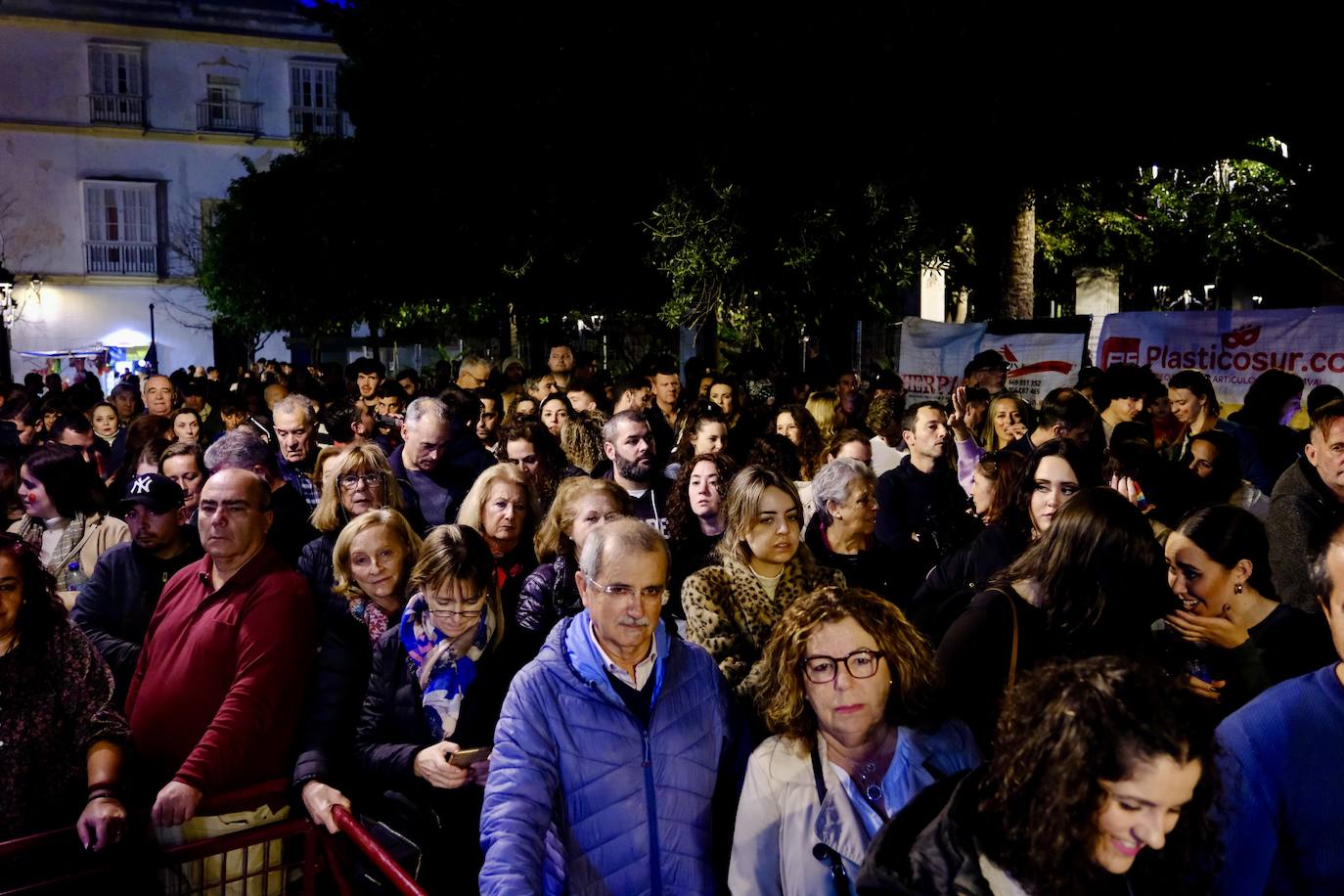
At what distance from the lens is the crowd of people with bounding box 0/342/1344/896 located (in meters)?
2.13

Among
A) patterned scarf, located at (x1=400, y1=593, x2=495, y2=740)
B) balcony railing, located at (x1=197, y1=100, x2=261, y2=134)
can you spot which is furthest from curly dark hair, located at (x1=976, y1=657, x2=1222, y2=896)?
balcony railing, located at (x1=197, y1=100, x2=261, y2=134)

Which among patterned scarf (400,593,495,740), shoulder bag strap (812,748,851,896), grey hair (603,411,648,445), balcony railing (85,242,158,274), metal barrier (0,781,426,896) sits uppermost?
balcony railing (85,242,158,274)

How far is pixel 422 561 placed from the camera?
12.3 feet

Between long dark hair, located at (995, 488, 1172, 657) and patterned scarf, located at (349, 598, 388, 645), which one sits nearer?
long dark hair, located at (995, 488, 1172, 657)

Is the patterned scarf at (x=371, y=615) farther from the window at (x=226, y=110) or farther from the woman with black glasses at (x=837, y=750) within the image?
the window at (x=226, y=110)

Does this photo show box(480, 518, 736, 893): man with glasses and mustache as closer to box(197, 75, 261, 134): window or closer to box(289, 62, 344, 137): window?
box(289, 62, 344, 137): window

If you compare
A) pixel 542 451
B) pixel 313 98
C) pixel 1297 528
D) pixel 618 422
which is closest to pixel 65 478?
pixel 542 451

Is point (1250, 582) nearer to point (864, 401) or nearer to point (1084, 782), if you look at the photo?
point (1084, 782)

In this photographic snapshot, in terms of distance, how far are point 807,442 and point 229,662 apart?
4525 mm

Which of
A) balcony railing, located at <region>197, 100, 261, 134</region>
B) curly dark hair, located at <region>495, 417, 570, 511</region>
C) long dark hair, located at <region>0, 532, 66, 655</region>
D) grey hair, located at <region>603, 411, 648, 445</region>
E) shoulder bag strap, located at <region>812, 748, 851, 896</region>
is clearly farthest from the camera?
balcony railing, located at <region>197, 100, 261, 134</region>

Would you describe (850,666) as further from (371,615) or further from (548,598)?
(371,615)

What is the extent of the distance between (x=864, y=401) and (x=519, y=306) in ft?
29.7

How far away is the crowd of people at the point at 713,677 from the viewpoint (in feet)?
6.98

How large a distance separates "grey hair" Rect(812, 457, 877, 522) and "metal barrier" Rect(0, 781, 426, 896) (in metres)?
2.45
